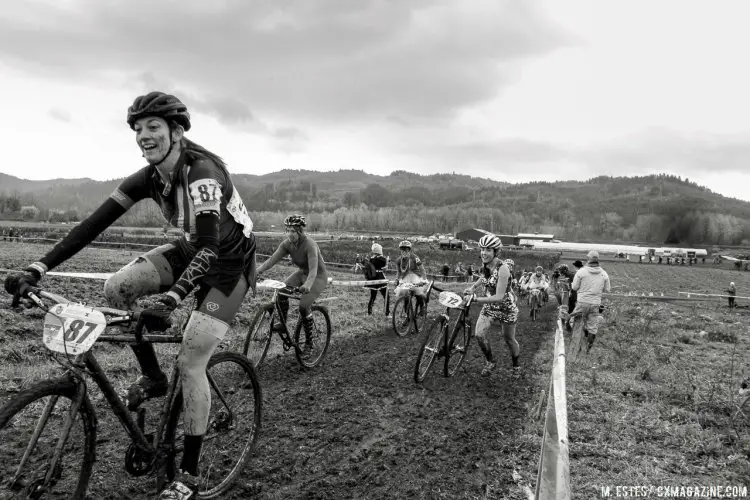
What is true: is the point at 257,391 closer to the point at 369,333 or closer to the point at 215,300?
the point at 215,300

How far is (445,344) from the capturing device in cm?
808

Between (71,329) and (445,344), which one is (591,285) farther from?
(71,329)

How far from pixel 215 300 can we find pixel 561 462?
2516mm

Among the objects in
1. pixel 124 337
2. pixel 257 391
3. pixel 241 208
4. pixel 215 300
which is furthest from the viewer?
pixel 257 391

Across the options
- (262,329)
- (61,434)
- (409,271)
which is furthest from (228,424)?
(409,271)

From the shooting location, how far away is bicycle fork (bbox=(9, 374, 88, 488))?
8.53 ft

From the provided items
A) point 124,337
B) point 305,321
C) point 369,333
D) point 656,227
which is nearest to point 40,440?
point 124,337

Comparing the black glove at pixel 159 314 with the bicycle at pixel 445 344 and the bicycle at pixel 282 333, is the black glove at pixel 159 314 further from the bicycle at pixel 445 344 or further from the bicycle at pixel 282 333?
the bicycle at pixel 445 344

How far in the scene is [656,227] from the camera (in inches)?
6688

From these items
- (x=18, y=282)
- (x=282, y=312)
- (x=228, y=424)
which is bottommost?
(x=228, y=424)

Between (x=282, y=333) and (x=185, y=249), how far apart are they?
13.8 ft

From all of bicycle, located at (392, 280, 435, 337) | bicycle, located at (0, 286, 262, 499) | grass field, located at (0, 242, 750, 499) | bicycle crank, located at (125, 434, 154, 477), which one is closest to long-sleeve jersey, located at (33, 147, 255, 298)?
bicycle, located at (0, 286, 262, 499)

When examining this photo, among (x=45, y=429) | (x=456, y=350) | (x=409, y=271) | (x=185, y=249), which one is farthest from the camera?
(x=409, y=271)

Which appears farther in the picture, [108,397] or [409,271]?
[409,271]
